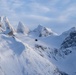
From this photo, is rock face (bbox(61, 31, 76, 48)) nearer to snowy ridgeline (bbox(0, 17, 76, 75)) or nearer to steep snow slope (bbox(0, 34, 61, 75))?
snowy ridgeline (bbox(0, 17, 76, 75))

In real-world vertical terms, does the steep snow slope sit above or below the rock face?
below

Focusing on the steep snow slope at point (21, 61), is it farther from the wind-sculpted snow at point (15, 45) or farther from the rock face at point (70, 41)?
the rock face at point (70, 41)

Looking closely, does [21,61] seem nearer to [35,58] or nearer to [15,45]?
[35,58]

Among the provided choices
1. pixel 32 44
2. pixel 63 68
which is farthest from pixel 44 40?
pixel 63 68

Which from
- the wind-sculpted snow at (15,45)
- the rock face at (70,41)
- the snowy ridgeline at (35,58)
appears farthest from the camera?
the rock face at (70,41)

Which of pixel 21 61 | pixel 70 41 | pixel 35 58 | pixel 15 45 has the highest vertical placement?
pixel 70 41

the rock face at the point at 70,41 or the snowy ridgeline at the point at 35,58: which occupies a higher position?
the rock face at the point at 70,41

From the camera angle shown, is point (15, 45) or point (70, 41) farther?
point (70, 41)

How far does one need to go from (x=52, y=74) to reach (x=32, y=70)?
7943mm

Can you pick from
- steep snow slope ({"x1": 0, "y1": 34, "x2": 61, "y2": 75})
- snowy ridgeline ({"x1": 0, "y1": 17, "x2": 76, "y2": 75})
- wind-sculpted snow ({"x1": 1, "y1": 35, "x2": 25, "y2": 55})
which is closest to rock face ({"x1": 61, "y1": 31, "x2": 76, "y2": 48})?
snowy ridgeline ({"x1": 0, "y1": 17, "x2": 76, "y2": 75})

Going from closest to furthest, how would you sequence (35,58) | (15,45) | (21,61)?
1. (21,61)
2. (35,58)
3. (15,45)

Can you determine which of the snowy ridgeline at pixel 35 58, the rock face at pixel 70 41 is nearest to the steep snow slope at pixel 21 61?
the snowy ridgeline at pixel 35 58

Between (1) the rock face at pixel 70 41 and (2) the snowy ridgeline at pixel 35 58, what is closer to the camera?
(2) the snowy ridgeline at pixel 35 58

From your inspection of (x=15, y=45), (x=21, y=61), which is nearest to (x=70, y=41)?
(x=15, y=45)
